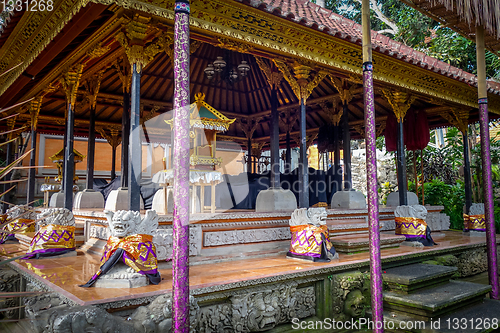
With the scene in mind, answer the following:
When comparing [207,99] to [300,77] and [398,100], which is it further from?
[398,100]

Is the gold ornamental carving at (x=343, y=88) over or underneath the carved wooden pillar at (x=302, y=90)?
over

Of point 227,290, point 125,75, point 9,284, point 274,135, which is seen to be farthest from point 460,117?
point 9,284

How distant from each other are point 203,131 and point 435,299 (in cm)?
418

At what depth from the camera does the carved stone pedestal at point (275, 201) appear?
6039 mm

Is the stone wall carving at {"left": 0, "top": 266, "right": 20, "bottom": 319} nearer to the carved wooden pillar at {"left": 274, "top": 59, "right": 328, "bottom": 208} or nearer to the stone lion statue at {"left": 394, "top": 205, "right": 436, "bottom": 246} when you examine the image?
the carved wooden pillar at {"left": 274, "top": 59, "right": 328, "bottom": 208}

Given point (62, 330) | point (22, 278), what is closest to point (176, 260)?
point (62, 330)

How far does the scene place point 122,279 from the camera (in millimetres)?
3545

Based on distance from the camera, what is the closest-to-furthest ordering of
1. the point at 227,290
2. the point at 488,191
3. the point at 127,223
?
1. the point at 227,290
2. the point at 127,223
3. the point at 488,191

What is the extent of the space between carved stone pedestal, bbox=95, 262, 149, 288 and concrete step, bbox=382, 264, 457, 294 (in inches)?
123

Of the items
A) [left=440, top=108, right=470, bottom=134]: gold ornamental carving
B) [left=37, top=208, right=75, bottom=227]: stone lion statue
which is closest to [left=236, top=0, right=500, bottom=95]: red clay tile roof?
[left=440, top=108, right=470, bottom=134]: gold ornamental carving

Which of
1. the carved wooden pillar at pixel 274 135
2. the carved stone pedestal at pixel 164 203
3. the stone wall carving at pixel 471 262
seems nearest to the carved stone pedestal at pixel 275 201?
the carved wooden pillar at pixel 274 135

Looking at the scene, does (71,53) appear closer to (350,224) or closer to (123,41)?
(123,41)

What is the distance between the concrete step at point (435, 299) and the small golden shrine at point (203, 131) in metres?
3.29

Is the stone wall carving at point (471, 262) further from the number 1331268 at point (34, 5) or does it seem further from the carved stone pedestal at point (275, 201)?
the number 1331268 at point (34, 5)
